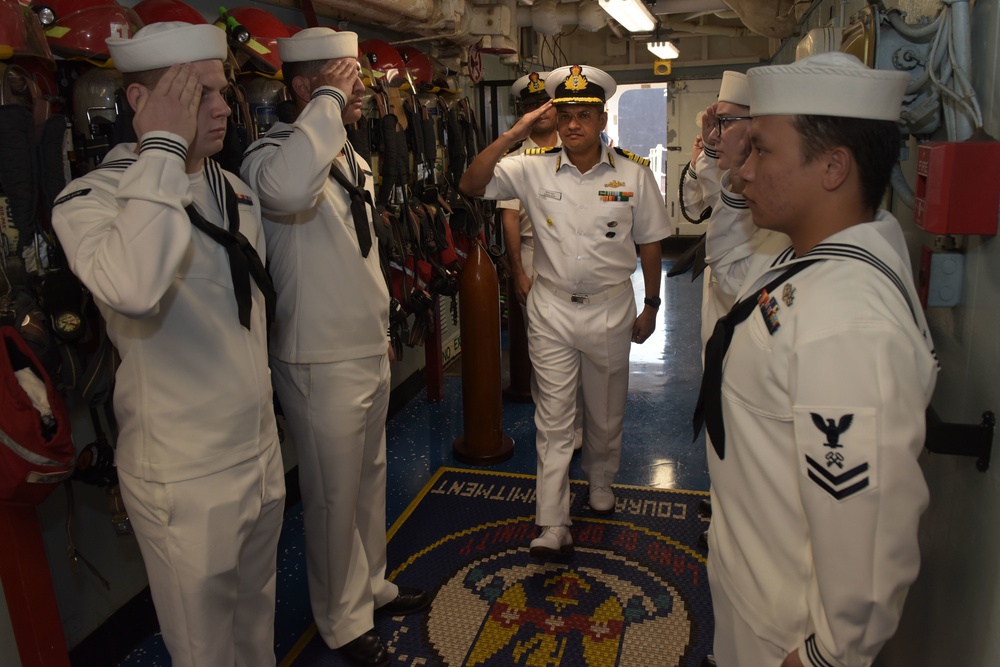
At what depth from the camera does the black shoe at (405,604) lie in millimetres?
3010

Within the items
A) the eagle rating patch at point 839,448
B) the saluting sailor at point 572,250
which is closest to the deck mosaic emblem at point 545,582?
the saluting sailor at point 572,250

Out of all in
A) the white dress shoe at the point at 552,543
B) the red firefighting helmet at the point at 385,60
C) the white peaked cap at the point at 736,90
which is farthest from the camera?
the red firefighting helmet at the point at 385,60

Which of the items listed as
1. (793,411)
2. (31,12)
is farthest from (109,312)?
(793,411)

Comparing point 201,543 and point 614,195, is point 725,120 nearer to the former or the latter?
point 614,195

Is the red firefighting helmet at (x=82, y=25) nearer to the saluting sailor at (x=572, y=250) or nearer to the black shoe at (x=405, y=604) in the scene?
the saluting sailor at (x=572, y=250)

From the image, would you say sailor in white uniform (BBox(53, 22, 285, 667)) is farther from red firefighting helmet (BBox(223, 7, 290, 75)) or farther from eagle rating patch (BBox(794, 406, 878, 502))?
eagle rating patch (BBox(794, 406, 878, 502))

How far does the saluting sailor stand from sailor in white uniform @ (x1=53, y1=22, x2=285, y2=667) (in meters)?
1.58

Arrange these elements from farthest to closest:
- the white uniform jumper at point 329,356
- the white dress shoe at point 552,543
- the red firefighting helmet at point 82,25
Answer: the white dress shoe at point 552,543 → the white uniform jumper at point 329,356 → the red firefighting helmet at point 82,25

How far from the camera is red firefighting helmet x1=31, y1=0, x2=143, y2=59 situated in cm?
229

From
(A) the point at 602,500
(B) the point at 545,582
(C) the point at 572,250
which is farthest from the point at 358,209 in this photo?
(A) the point at 602,500

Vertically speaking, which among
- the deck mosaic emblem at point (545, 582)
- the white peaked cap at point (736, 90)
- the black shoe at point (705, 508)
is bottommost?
the deck mosaic emblem at point (545, 582)

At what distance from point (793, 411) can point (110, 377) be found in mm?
2062

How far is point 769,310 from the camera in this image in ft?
4.57

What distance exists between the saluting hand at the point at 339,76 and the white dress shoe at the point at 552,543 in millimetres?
2005
